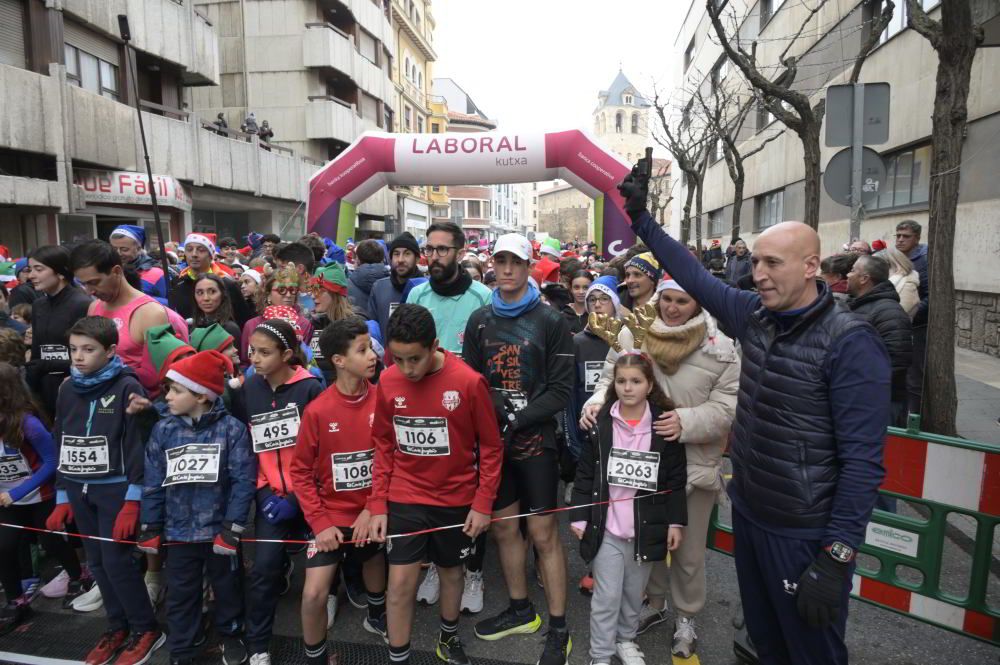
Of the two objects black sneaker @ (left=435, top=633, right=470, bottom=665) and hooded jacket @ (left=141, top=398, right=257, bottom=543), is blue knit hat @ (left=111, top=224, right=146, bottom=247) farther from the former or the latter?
black sneaker @ (left=435, top=633, right=470, bottom=665)

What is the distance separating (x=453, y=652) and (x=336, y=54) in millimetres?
28888

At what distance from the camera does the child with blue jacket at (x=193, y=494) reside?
3090 mm

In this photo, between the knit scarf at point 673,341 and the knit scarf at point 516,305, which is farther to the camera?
the knit scarf at point 516,305

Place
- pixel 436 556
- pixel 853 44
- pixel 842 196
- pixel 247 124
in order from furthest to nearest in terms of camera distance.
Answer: pixel 247 124
pixel 853 44
pixel 842 196
pixel 436 556

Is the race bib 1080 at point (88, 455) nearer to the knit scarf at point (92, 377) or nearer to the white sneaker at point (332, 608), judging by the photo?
the knit scarf at point (92, 377)

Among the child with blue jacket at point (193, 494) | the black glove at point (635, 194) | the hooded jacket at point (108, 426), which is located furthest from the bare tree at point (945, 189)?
the hooded jacket at point (108, 426)

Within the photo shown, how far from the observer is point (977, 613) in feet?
9.25

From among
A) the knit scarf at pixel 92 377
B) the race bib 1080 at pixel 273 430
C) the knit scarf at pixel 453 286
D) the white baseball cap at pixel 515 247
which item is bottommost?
the race bib 1080 at pixel 273 430

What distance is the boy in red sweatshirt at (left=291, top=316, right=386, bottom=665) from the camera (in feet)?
9.83

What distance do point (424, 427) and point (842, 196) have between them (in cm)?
470

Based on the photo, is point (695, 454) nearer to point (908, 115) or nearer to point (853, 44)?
point (908, 115)

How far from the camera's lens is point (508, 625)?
11.2 ft

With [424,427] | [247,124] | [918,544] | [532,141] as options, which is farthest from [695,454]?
[247,124]

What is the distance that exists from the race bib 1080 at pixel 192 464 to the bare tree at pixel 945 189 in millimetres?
5549
